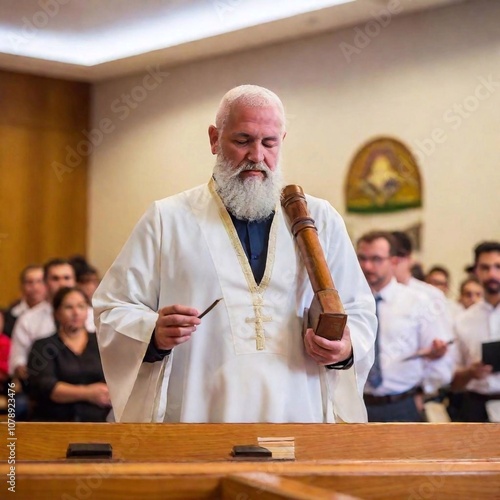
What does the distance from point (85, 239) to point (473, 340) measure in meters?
7.85

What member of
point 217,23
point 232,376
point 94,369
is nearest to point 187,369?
point 232,376

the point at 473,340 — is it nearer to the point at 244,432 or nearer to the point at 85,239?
the point at 244,432

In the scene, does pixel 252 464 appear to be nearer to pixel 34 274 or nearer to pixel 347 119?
pixel 34 274

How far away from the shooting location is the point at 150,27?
12336 mm

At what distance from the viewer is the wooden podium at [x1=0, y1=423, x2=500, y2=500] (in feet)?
8.19

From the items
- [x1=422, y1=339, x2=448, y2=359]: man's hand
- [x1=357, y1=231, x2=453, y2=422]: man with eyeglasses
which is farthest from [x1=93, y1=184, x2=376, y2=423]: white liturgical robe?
[x1=422, y1=339, x2=448, y2=359]: man's hand

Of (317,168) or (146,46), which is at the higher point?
(146,46)

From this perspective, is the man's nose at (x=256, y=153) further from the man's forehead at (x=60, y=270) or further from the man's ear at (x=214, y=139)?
Result: the man's forehead at (x=60, y=270)

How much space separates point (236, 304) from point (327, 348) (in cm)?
48

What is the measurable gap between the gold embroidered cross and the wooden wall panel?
34.0 ft

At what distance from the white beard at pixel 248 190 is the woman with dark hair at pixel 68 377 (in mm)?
3046

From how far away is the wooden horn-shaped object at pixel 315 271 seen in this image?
11.5 feet

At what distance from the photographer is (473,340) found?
772 centimetres

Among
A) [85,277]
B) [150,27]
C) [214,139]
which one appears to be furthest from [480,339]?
[150,27]
